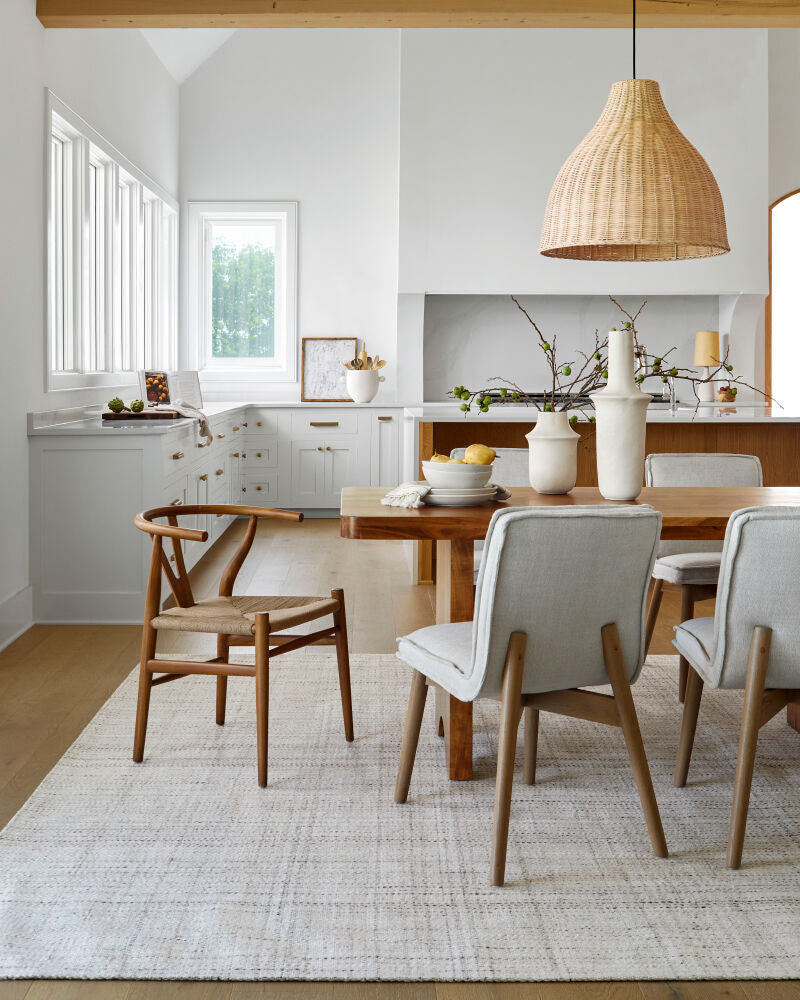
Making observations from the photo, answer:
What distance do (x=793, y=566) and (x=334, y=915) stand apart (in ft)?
3.66

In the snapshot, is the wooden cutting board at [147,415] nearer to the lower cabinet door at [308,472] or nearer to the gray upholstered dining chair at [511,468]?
the gray upholstered dining chair at [511,468]

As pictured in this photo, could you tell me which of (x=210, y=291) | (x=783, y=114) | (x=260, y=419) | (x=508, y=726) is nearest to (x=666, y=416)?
(x=508, y=726)

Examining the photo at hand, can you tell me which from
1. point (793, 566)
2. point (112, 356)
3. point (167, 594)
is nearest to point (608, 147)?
point (793, 566)

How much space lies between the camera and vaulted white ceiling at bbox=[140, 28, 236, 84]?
6.62 metres

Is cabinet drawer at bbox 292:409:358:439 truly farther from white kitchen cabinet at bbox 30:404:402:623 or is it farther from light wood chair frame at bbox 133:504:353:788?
light wood chair frame at bbox 133:504:353:788

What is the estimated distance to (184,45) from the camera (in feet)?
23.0

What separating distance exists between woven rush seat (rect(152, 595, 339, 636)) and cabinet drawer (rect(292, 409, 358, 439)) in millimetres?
4393

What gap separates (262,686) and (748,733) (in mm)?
1109

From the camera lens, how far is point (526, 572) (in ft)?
6.72

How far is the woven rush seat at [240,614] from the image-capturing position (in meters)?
2.57

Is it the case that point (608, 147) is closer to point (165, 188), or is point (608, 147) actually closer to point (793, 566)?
point (793, 566)

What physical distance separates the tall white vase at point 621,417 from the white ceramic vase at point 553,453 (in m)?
0.10

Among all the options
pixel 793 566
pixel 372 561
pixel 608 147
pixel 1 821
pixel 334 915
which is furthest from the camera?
pixel 372 561

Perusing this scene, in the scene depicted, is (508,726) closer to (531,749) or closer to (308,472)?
(531,749)
